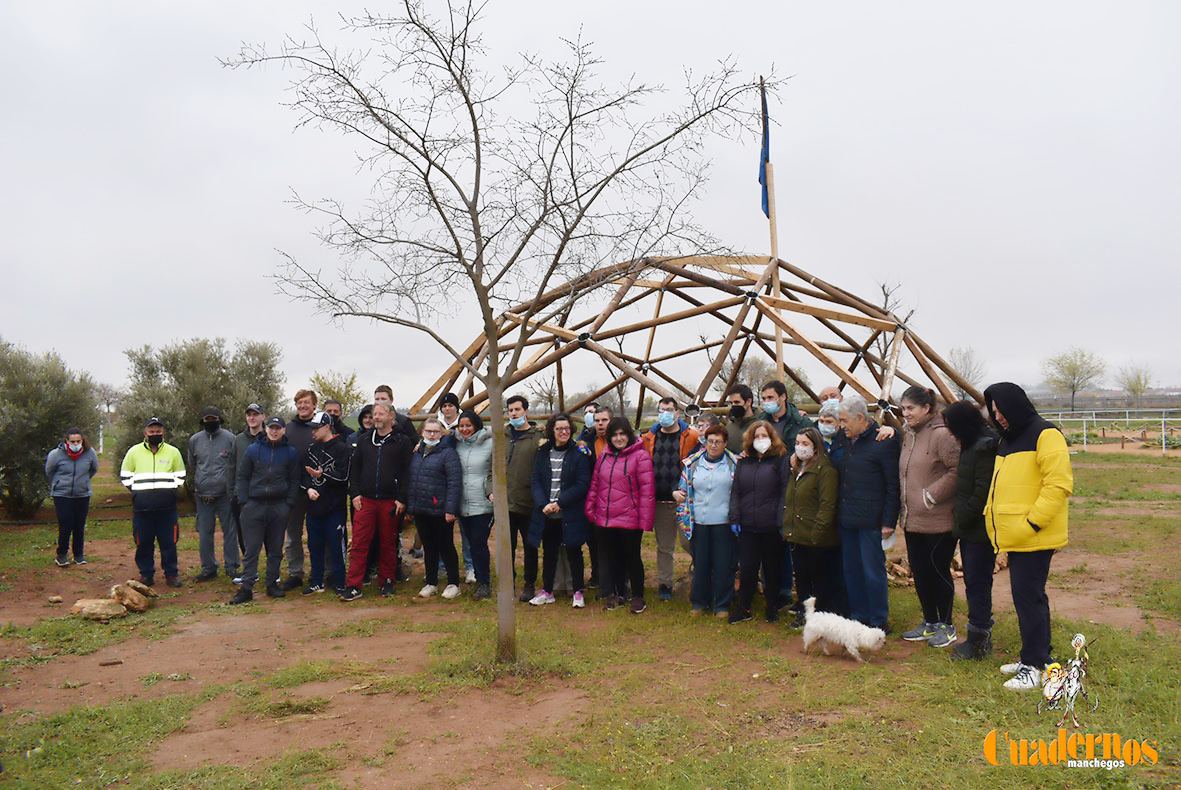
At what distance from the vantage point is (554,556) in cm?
779

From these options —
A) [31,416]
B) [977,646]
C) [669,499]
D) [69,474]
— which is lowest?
[977,646]

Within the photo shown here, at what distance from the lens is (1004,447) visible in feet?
16.2

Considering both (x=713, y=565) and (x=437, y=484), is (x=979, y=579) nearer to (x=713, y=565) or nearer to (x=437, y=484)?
(x=713, y=565)

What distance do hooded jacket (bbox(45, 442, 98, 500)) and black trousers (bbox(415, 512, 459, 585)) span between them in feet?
15.8

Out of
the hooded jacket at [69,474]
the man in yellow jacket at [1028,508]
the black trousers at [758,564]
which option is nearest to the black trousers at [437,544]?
the black trousers at [758,564]

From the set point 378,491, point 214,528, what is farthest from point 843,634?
point 214,528

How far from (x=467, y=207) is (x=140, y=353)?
44.3ft

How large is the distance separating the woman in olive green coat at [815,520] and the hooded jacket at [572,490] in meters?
1.87

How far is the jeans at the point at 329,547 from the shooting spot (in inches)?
327

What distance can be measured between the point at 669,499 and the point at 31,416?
11886 millimetres

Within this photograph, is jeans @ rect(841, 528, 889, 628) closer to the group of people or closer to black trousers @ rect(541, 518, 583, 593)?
the group of people

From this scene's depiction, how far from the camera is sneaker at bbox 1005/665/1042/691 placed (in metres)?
4.70

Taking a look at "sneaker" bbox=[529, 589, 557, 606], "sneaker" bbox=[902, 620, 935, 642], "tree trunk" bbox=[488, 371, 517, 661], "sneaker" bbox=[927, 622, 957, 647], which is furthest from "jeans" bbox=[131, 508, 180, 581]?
"sneaker" bbox=[927, 622, 957, 647]

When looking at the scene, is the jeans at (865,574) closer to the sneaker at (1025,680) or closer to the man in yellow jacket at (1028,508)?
the man in yellow jacket at (1028,508)
